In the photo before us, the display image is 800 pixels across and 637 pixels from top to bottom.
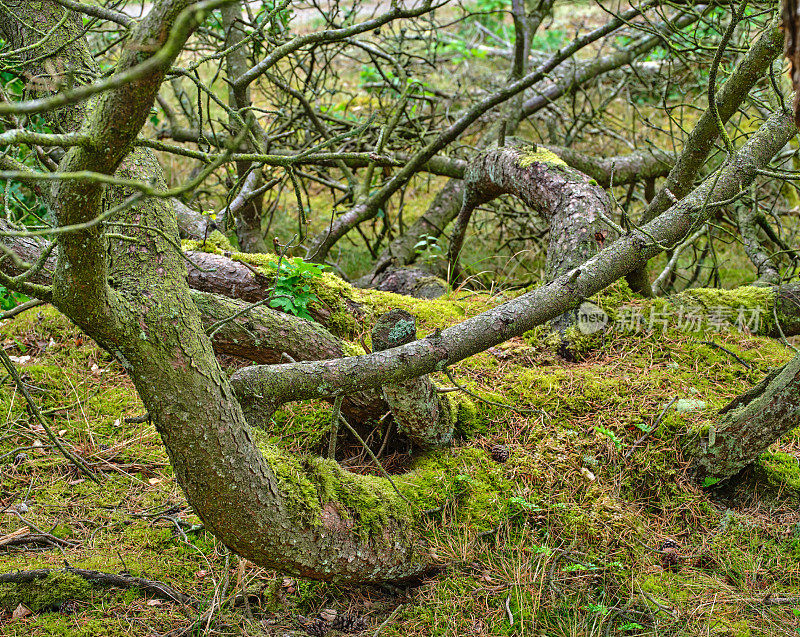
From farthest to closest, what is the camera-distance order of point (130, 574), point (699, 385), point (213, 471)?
point (699, 385) < point (130, 574) < point (213, 471)

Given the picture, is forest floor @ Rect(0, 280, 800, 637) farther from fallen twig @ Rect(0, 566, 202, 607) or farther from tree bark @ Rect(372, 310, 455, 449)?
tree bark @ Rect(372, 310, 455, 449)

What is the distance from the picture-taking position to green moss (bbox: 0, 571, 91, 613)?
2.37m

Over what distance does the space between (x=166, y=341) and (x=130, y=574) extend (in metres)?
1.24

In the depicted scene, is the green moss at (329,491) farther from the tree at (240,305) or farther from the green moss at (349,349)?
the green moss at (349,349)

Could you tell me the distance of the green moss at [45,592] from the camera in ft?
7.77

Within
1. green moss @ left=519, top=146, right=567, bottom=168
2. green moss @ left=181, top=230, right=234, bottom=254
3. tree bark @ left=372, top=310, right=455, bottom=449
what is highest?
green moss @ left=519, top=146, right=567, bottom=168

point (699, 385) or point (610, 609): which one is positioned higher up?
point (699, 385)

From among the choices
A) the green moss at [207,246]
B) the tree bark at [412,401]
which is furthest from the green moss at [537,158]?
the green moss at [207,246]

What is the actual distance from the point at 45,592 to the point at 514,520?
1918 mm

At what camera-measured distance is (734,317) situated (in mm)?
3902

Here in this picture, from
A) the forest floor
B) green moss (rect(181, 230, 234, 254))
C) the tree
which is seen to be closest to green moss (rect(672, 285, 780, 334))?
the forest floor

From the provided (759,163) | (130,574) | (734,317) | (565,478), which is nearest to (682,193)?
(734,317)

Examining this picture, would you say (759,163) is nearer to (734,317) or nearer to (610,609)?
(734,317)

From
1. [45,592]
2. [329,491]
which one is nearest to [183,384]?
[329,491]
